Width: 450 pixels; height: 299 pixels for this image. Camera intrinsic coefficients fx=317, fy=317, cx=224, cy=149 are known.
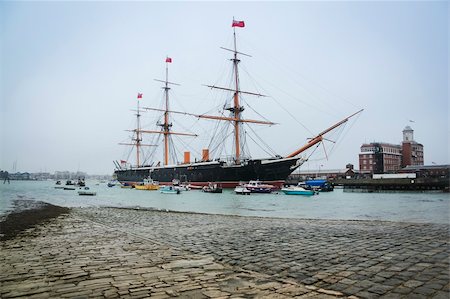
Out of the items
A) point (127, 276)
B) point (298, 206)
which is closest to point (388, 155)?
point (298, 206)

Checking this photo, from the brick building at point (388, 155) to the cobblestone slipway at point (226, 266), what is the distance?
129m

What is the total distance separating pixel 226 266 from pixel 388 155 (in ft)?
470

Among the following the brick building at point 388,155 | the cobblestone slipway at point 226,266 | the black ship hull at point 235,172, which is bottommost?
the cobblestone slipway at point 226,266

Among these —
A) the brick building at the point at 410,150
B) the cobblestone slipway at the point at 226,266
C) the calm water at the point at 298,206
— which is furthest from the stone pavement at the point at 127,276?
the brick building at the point at 410,150

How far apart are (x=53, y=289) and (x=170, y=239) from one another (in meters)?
4.95

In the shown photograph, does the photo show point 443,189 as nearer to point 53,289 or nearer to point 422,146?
point 53,289

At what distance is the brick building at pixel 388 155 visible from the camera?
421 feet

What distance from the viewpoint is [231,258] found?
7.05 meters

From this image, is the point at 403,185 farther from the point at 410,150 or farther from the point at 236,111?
the point at 410,150

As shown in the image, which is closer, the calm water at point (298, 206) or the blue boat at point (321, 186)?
the calm water at point (298, 206)

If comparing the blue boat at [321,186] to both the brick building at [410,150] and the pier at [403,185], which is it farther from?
the brick building at [410,150]

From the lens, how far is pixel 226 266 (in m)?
6.27

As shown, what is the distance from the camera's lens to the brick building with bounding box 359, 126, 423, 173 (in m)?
128

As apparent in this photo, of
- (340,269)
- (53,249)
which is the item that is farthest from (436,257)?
(53,249)
